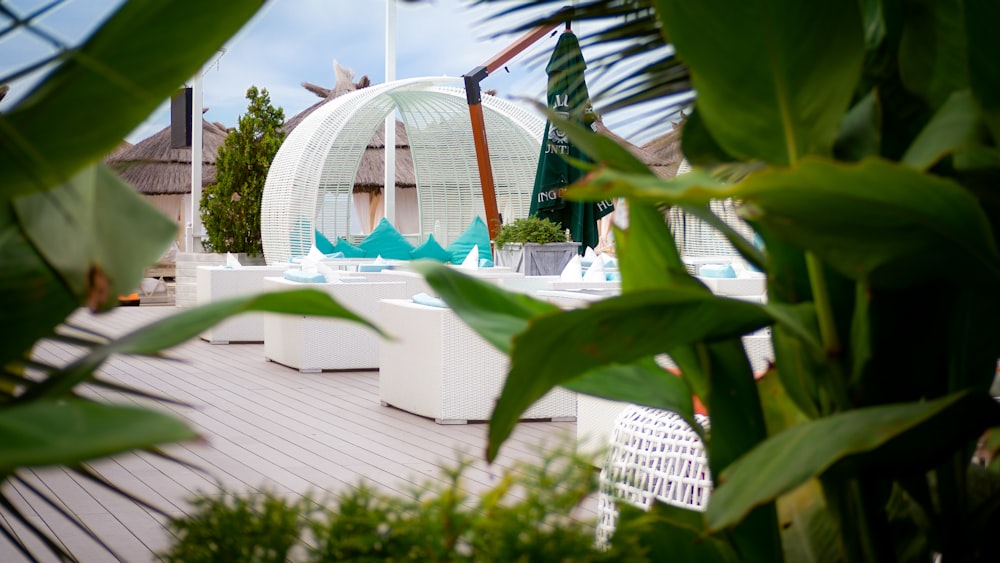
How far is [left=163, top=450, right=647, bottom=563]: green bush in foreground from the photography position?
600 mm

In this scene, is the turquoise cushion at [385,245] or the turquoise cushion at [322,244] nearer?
the turquoise cushion at [322,244]

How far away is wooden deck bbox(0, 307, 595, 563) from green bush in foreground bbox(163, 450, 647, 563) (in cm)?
160

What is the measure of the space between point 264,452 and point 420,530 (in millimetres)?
3605

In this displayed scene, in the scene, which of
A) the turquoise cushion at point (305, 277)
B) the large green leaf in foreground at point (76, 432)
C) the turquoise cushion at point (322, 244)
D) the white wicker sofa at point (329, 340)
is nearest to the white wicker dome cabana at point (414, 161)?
the turquoise cushion at point (322, 244)

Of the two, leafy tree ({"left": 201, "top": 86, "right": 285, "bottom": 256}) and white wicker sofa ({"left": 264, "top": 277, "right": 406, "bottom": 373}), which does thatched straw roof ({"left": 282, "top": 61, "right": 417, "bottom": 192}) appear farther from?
white wicker sofa ({"left": 264, "top": 277, "right": 406, "bottom": 373})

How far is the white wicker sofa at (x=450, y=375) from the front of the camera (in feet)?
15.4

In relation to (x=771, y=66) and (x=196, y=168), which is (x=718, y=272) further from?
(x=196, y=168)

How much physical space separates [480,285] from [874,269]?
0.94 feet

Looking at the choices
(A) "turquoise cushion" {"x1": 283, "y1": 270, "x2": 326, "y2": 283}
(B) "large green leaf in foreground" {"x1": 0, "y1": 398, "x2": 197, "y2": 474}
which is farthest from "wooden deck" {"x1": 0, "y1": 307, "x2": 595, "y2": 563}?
(B) "large green leaf in foreground" {"x1": 0, "y1": 398, "x2": 197, "y2": 474}

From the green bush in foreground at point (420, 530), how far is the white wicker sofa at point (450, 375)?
12.8 ft

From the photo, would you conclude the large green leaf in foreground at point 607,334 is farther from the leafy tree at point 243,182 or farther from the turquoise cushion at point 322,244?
the leafy tree at point 243,182

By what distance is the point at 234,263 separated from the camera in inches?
364

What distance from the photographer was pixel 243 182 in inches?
483

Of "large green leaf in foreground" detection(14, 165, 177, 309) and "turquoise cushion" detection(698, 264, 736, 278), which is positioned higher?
"large green leaf in foreground" detection(14, 165, 177, 309)
